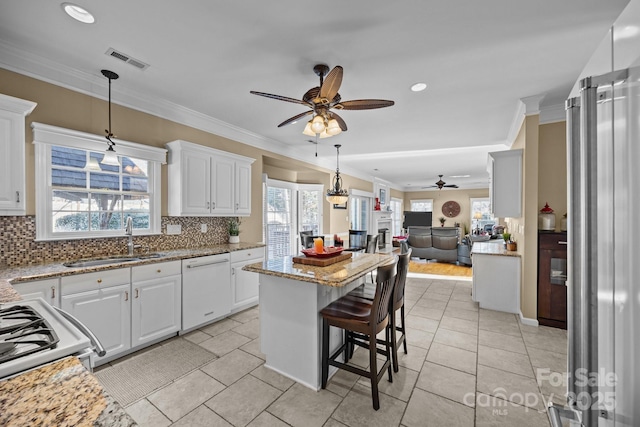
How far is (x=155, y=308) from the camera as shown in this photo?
2688 millimetres

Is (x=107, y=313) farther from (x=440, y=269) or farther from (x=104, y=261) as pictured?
(x=440, y=269)

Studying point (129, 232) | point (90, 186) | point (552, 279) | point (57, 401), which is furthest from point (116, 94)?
point (552, 279)

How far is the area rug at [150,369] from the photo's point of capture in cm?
206

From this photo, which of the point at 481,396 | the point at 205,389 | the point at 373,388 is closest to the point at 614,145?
the point at 373,388

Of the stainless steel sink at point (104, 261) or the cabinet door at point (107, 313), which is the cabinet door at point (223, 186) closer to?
the stainless steel sink at point (104, 261)

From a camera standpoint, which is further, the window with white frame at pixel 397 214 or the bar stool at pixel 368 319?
the window with white frame at pixel 397 214

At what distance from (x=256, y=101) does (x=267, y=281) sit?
6.85 ft

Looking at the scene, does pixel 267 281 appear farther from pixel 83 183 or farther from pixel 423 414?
pixel 83 183

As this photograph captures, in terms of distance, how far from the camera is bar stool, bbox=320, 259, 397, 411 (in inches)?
73.3

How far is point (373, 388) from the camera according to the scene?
188cm

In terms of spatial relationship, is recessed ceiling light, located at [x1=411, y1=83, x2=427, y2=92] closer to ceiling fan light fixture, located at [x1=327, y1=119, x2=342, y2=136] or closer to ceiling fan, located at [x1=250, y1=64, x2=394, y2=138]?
ceiling fan, located at [x1=250, y1=64, x2=394, y2=138]

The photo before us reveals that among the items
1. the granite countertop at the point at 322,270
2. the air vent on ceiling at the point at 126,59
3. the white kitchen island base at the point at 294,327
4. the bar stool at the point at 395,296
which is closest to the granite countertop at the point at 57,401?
the granite countertop at the point at 322,270

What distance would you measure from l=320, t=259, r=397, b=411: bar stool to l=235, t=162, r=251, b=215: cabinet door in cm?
225

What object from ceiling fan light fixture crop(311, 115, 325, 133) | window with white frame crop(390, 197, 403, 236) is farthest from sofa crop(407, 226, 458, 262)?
ceiling fan light fixture crop(311, 115, 325, 133)
